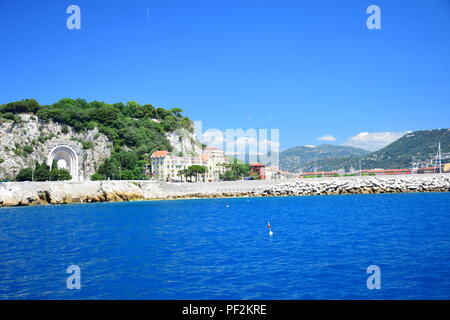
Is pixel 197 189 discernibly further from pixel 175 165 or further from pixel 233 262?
Answer: pixel 233 262

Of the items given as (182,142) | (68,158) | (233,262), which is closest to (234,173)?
(182,142)

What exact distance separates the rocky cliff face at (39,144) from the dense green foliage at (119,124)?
2.61ft

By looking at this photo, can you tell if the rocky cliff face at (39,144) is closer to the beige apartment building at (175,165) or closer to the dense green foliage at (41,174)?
the dense green foliage at (41,174)

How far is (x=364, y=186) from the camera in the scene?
6481 centimetres

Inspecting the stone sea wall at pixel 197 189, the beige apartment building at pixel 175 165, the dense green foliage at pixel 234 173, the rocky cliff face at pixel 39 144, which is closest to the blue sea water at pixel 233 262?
the stone sea wall at pixel 197 189

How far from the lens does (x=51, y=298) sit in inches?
389

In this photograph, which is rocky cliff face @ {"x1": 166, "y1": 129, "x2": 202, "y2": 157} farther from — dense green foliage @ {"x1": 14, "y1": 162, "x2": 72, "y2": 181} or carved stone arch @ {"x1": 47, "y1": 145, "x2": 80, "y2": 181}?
Answer: dense green foliage @ {"x1": 14, "y1": 162, "x2": 72, "y2": 181}

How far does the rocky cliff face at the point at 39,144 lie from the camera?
69.9 metres

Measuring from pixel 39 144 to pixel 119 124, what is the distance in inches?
817

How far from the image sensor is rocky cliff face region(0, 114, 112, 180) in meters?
69.9
